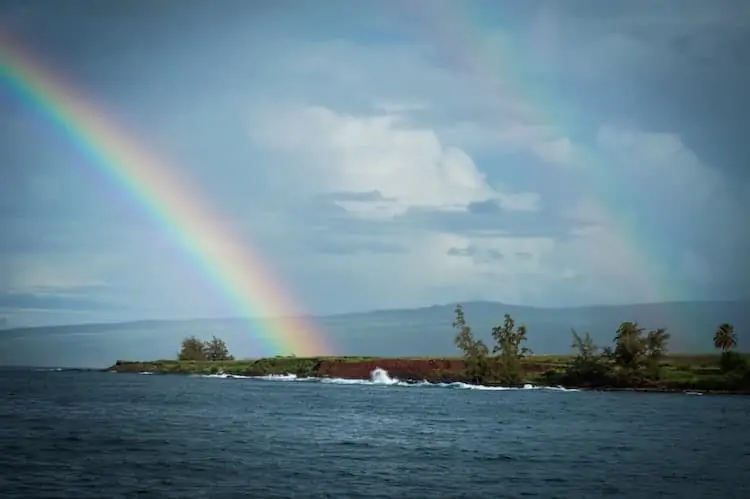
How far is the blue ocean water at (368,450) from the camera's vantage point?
59.0m

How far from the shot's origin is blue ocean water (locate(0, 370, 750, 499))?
194ft

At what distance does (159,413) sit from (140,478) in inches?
2464

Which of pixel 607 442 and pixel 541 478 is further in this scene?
pixel 607 442

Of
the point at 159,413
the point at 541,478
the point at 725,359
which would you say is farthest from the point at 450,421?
the point at 725,359

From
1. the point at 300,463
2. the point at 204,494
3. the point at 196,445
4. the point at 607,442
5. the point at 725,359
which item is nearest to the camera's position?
the point at 204,494

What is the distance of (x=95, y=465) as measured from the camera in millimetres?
66438

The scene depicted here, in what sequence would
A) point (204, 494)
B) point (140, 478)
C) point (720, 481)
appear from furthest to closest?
point (720, 481)
point (140, 478)
point (204, 494)

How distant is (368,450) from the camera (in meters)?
81.5

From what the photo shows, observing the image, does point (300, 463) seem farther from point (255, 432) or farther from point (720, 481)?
point (720, 481)

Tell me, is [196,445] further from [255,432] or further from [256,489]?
[256,489]

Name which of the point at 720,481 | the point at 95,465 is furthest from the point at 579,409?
the point at 95,465

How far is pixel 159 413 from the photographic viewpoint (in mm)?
120938

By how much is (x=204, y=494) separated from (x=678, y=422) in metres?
80.5

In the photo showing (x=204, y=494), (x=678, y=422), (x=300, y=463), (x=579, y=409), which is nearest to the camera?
(x=204, y=494)
